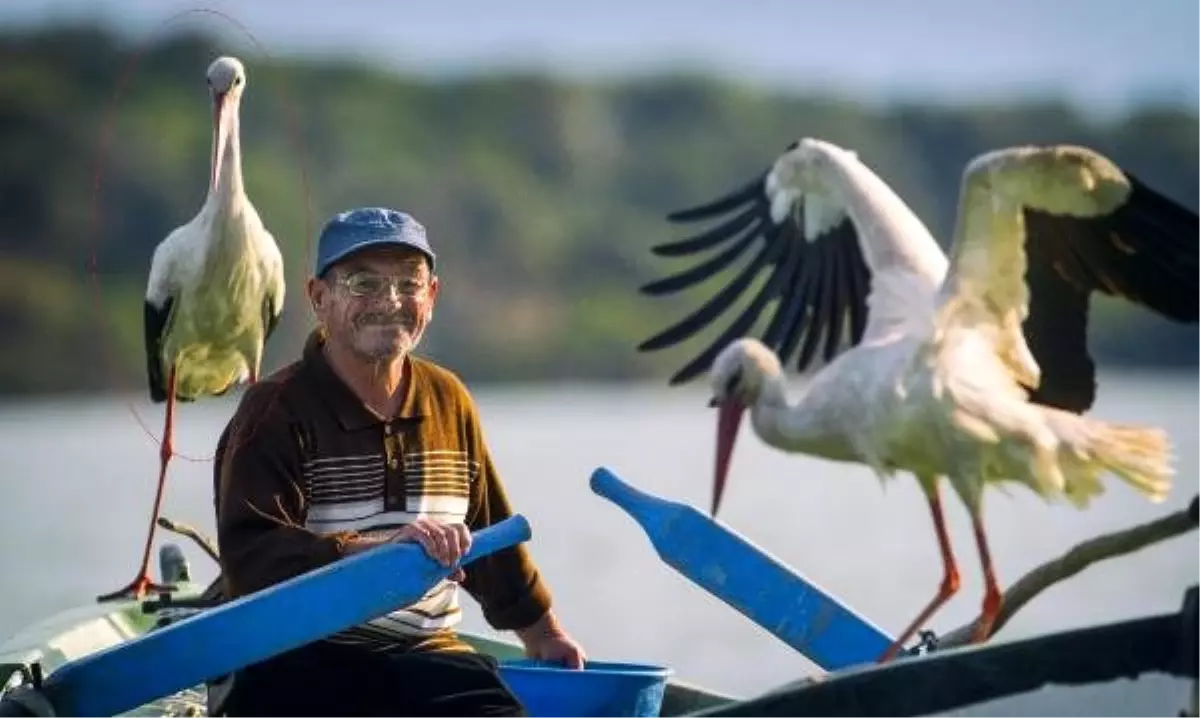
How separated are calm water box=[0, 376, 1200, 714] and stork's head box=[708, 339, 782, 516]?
1498 mm

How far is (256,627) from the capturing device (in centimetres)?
550

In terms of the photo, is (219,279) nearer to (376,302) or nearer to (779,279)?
(779,279)

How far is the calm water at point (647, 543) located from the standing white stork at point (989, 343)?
129cm

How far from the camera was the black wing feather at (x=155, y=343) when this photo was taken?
10.1m

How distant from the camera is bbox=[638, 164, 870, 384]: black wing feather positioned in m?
9.48

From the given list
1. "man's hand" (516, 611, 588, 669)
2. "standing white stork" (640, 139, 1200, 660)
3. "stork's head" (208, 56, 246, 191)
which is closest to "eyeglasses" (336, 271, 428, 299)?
"man's hand" (516, 611, 588, 669)

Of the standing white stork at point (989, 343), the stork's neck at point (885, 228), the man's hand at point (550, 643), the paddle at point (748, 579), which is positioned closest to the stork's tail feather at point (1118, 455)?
the standing white stork at point (989, 343)

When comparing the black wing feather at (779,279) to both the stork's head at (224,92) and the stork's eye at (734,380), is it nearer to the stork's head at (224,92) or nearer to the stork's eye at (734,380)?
the stork's eye at (734,380)

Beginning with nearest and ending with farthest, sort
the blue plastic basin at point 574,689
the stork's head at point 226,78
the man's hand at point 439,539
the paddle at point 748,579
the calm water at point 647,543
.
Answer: the man's hand at point 439,539, the blue plastic basin at point 574,689, the paddle at point 748,579, the stork's head at point 226,78, the calm water at point 647,543

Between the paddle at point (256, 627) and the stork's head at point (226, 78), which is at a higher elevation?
the stork's head at point (226, 78)

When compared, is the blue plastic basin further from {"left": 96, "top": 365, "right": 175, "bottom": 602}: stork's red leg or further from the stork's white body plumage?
the stork's white body plumage

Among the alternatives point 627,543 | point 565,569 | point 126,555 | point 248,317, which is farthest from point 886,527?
point 248,317

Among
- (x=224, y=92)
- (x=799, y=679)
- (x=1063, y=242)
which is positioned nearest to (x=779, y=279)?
(x=1063, y=242)

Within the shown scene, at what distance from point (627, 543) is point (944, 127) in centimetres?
4124
